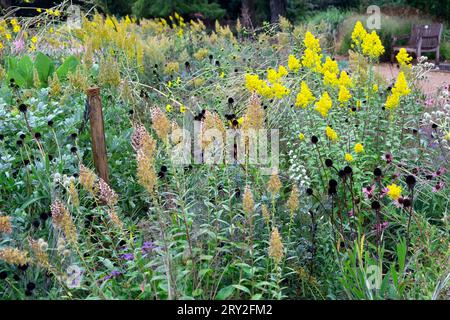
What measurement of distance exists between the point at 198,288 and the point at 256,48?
5445 millimetres

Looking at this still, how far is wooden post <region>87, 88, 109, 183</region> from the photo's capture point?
3111 mm

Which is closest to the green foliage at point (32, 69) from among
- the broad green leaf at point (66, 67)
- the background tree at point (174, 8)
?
the broad green leaf at point (66, 67)

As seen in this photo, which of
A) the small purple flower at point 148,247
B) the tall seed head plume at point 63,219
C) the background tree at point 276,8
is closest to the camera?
the tall seed head plume at point 63,219

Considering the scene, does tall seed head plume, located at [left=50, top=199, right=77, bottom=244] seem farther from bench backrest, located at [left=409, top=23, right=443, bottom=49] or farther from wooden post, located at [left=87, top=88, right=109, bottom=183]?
bench backrest, located at [left=409, top=23, right=443, bottom=49]

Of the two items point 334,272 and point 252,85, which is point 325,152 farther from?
point 334,272

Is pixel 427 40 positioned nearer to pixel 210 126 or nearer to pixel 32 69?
pixel 32 69

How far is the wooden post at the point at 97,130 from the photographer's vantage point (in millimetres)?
3111

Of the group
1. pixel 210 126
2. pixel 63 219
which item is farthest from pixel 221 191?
pixel 63 219

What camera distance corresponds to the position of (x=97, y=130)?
10.3 feet

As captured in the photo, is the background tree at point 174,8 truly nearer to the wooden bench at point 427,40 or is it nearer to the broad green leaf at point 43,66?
the wooden bench at point 427,40

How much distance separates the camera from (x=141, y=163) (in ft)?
6.56

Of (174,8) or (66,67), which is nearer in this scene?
(66,67)

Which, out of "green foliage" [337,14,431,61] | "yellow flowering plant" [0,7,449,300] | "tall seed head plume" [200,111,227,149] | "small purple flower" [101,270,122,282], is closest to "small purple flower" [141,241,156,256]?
"yellow flowering plant" [0,7,449,300]
